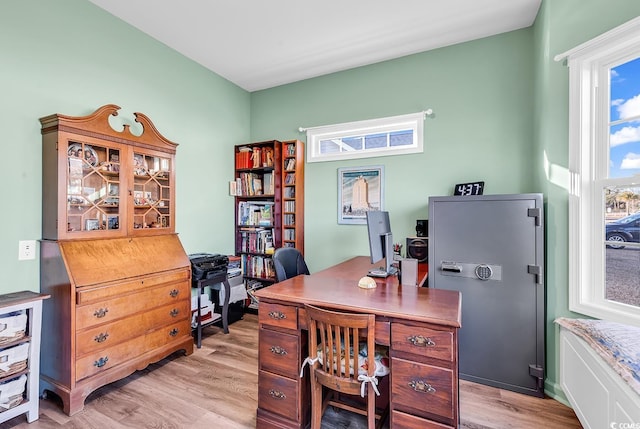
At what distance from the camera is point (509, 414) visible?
77.4 inches

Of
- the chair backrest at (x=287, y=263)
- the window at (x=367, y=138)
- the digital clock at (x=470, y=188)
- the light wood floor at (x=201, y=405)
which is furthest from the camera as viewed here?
the window at (x=367, y=138)

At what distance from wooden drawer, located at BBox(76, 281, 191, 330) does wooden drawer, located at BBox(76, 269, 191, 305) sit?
0.03m

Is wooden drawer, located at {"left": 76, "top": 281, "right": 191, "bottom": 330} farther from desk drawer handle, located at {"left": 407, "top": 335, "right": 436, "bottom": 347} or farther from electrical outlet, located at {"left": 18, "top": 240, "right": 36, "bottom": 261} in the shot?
desk drawer handle, located at {"left": 407, "top": 335, "right": 436, "bottom": 347}

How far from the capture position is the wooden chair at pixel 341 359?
140cm

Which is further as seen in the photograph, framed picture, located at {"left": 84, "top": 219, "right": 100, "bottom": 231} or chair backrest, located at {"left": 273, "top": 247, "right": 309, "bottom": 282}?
chair backrest, located at {"left": 273, "top": 247, "right": 309, "bottom": 282}

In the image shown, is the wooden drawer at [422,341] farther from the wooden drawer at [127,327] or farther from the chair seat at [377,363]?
the wooden drawer at [127,327]

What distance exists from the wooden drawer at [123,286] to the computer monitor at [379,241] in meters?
1.75

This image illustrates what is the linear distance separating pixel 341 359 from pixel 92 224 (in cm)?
219

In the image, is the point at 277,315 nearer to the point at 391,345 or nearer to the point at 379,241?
the point at 391,345

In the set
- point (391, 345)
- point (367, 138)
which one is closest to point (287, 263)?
point (391, 345)

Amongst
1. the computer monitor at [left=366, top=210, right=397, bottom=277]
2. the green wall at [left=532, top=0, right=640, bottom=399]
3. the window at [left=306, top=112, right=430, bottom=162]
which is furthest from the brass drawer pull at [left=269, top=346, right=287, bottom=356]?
the window at [left=306, top=112, right=430, bottom=162]

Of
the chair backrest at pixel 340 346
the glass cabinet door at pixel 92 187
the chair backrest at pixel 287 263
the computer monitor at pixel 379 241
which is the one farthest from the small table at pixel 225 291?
the chair backrest at pixel 340 346

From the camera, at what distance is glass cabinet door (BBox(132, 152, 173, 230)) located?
264 centimetres

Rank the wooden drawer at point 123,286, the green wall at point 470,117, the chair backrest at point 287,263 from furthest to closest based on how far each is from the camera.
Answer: the chair backrest at point 287,263, the green wall at point 470,117, the wooden drawer at point 123,286
